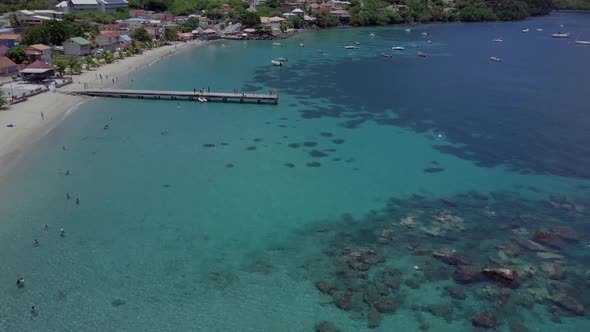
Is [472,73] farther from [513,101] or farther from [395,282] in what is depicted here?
[395,282]

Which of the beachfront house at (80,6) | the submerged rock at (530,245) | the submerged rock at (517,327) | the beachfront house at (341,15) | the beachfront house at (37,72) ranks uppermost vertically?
the beachfront house at (80,6)

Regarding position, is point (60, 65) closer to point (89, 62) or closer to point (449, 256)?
Result: point (89, 62)

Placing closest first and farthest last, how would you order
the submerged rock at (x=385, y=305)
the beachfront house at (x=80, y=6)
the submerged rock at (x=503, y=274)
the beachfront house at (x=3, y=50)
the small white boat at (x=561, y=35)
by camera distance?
1. the submerged rock at (x=385, y=305)
2. the submerged rock at (x=503, y=274)
3. the beachfront house at (x=3, y=50)
4. the beachfront house at (x=80, y=6)
5. the small white boat at (x=561, y=35)

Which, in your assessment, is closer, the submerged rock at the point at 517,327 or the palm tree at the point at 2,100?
the submerged rock at the point at 517,327

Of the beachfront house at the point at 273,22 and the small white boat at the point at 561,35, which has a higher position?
the beachfront house at the point at 273,22

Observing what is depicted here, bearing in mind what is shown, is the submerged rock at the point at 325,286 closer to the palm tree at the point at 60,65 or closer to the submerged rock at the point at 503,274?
the submerged rock at the point at 503,274

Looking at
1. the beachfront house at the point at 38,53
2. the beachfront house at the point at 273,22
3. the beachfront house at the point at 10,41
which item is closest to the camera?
the beachfront house at the point at 38,53

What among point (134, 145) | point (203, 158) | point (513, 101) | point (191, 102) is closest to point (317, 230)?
point (203, 158)

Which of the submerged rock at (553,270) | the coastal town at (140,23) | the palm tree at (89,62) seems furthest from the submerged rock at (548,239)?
the palm tree at (89,62)
